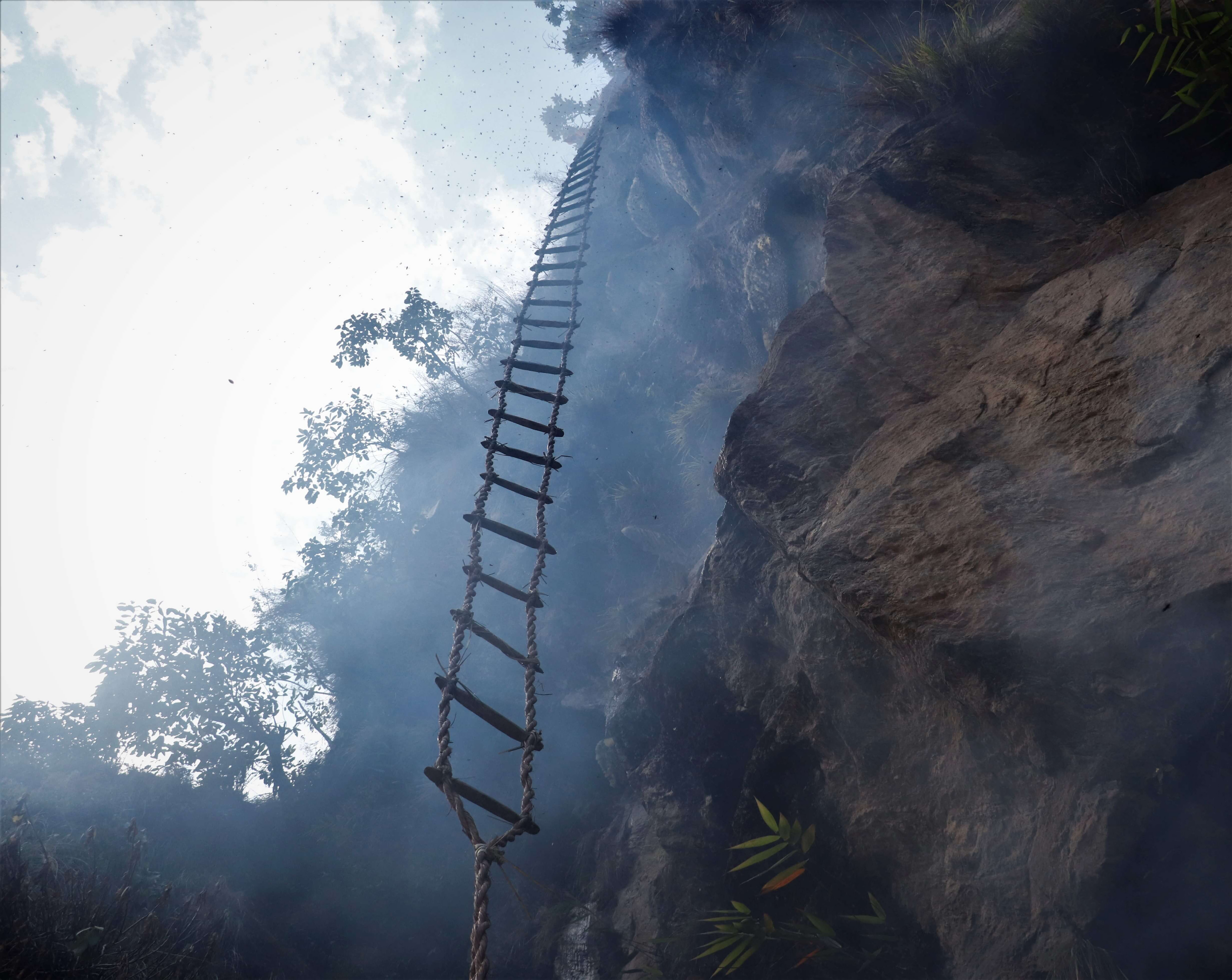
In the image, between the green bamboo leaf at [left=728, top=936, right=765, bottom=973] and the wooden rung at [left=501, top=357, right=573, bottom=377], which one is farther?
the wooden rung at [left=501, top=357, right=573, bottom=377]

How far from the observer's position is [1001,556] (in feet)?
9.15

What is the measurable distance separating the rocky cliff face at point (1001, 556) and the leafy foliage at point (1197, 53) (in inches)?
14.4

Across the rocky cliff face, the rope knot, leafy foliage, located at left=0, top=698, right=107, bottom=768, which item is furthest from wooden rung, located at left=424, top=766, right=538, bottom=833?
leafy foliage, located at left=0, top=698, right=107, bottom=768

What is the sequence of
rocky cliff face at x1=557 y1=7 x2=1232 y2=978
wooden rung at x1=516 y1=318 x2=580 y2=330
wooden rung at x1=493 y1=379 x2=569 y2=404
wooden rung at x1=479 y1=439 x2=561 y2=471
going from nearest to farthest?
rocky cliff face at x1=557 y1=7 x2=1232 y2=978 < wooden rung at x1=479 y1=439 x2=561 y2=471 < wooden rung at x1=493 y1=379 x2=569 y2=404 < wooden rung at x1=516 y1=318 x2=580 y2=330

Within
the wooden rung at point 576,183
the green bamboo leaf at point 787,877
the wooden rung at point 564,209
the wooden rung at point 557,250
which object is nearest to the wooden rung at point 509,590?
the green bamboo leaf at point 787,877

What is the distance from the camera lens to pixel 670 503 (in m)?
9.79

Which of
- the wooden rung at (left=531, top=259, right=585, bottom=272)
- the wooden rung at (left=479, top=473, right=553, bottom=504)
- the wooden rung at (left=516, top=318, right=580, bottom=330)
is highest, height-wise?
the wooden rung at (left=531, top=259, right=585, bottom=272)

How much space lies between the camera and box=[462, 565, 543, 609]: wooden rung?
13.5 ft

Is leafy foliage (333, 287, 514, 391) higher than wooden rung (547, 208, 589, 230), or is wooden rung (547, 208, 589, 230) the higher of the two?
leafy foliage (333, 287, 514, 391)

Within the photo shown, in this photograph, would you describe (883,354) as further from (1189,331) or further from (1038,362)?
(1189,331)

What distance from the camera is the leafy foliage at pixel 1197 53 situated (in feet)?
8.69

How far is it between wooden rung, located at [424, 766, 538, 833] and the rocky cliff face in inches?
78.4

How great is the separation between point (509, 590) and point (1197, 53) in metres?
4.72

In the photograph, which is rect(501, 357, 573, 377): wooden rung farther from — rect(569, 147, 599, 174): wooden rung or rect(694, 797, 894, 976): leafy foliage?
rect(569, 147, 599, 174): wooden rung
